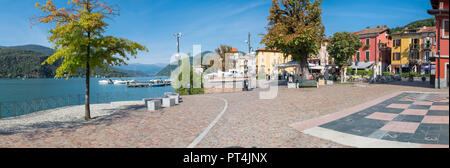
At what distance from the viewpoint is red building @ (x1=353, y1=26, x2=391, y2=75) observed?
140 ft

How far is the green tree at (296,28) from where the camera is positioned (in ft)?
69.1

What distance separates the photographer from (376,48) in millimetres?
42594

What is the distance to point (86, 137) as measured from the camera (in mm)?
6742

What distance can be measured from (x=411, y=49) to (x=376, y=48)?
205 inches

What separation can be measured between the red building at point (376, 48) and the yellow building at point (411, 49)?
1560 mm

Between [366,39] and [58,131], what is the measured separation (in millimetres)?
49749

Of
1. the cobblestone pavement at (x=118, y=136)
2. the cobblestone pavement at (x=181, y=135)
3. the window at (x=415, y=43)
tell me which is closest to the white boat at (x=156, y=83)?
the window at (x=415, y=43)

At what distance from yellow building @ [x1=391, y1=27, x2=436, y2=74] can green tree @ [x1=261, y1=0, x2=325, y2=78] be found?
2613 cm

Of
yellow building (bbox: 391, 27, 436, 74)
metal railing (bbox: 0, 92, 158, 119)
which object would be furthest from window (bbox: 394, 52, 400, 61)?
metal railing (bbox: 0, 92, 158, 119)

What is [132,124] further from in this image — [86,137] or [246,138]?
[246,138]

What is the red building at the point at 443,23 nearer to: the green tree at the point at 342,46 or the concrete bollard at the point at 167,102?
the concrete bollard at the point at 167,102

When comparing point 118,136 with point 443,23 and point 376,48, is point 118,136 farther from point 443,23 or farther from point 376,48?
point 376,48

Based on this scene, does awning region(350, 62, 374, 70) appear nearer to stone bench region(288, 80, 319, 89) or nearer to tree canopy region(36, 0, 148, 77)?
stone bench region(288, 80, 319, 89)
